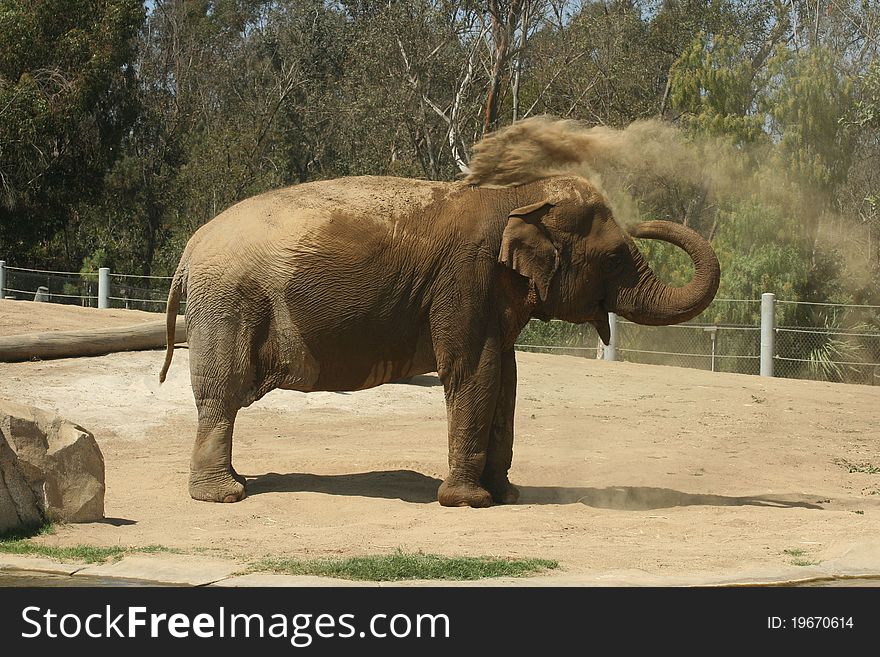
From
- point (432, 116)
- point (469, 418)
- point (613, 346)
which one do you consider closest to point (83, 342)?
point (469, 418)

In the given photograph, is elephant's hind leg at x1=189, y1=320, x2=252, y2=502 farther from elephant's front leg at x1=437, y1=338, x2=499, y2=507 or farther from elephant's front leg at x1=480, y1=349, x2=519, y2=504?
elephant's front leg at x1=480, y1=349, x2=519, y2=504

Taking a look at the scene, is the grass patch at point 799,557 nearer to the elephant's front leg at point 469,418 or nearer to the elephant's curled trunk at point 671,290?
the elephant's curled trunk at point 671,290

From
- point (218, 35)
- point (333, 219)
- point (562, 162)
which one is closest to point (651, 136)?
point (562, 162)

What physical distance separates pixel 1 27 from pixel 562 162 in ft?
81.4

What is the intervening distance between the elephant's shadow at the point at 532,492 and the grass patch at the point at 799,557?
207 centimetres

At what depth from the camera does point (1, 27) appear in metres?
30.5

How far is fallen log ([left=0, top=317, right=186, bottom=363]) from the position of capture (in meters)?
14.5

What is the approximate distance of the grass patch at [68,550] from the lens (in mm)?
6852

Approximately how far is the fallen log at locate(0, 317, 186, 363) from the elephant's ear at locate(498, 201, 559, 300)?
6345 millimetres

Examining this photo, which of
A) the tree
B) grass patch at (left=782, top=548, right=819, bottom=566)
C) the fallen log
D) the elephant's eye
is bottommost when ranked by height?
grass patch at (left=782, top=548, right=819, bottom=566)

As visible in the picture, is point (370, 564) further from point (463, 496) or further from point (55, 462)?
point (463, 496)

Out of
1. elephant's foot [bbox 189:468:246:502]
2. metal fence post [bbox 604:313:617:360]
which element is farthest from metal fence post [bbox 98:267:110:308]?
elephant's foot [bbox 189:468:246:502]

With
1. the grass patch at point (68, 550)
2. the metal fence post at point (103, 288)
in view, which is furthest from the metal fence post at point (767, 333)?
the grass patch at point (68, 550)

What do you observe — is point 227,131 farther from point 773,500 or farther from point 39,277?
point 773,500
